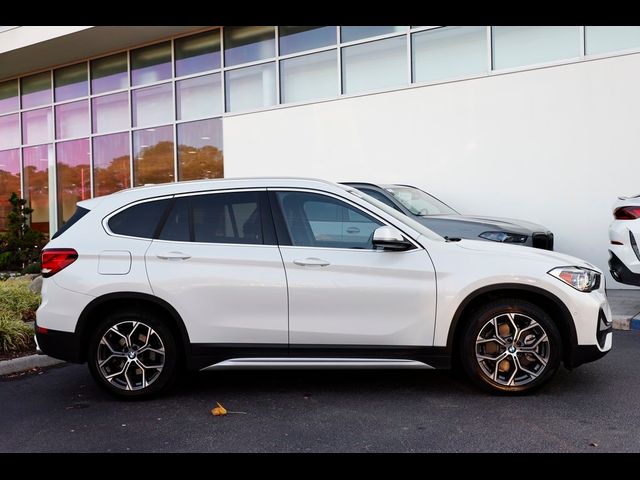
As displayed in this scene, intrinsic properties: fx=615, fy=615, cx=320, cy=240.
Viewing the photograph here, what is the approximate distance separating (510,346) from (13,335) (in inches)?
203

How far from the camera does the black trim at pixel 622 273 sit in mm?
6875

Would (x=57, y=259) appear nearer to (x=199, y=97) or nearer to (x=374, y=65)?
(x=374, y=65)

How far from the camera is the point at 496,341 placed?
463 cm

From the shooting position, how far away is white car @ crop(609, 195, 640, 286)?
6832 millimetres

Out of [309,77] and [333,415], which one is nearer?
[333,415]

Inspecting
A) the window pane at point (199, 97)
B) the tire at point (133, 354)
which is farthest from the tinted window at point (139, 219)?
the window pane at point (199, 97)

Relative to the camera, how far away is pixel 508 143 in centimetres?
1116

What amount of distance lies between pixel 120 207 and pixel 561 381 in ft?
12.8

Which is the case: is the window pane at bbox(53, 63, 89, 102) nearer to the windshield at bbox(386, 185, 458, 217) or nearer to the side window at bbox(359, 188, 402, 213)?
the windshield at bbox(386, 185, 458, 217)

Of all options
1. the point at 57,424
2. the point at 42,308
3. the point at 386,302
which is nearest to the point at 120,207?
the point at 42,308

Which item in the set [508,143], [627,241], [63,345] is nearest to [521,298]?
[627,241]

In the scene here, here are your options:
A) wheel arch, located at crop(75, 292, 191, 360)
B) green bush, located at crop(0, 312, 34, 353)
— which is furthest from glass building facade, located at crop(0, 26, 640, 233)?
wheel arch, located at crop(75, 292, 191, 360)

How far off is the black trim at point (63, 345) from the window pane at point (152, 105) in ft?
38.9
